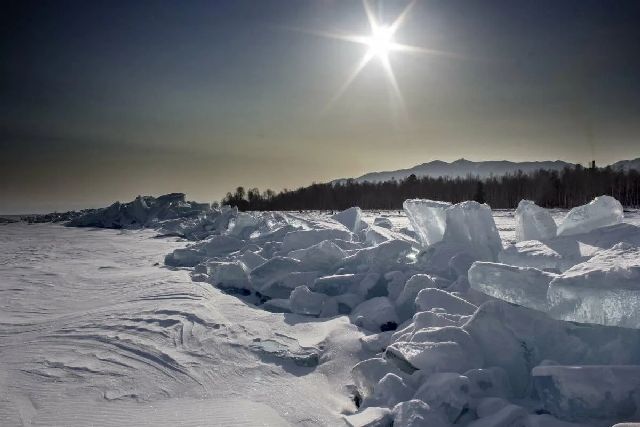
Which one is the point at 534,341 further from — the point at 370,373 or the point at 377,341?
the point at 377,341

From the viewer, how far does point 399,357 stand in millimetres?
2488

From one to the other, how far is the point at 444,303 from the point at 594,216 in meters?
2.01

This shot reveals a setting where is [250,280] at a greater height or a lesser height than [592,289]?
lesser

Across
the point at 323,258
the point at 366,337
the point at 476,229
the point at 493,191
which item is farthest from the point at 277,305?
the point at 493,191

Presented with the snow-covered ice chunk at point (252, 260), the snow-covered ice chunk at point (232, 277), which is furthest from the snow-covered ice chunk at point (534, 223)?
the snow-covered ice chunk at point (252, 260)

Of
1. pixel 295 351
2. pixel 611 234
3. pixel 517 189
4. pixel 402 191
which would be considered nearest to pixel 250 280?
pixel 295 351

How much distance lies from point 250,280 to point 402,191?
64938mm

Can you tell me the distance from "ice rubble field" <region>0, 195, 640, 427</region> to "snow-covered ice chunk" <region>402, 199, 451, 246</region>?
0.06ft

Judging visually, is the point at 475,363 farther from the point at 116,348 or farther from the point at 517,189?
the point at 517,189

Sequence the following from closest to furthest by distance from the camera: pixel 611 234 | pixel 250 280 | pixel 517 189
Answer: pixel 611 234
pixel 250 280
pixel 517 189

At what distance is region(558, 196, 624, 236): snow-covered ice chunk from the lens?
12.7 ft

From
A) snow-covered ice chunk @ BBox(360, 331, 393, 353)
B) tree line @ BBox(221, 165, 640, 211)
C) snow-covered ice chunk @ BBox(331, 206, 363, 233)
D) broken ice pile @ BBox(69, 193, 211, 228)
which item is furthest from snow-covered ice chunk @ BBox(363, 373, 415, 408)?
tree line @ BBox(221, 165, 640, 211)

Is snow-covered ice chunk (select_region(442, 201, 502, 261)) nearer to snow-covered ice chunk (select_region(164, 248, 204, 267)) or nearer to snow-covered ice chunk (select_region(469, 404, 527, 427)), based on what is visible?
snow-covered ice chunk (select_region(469, 404, 527, 427))

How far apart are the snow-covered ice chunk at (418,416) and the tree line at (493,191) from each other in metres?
43.0
